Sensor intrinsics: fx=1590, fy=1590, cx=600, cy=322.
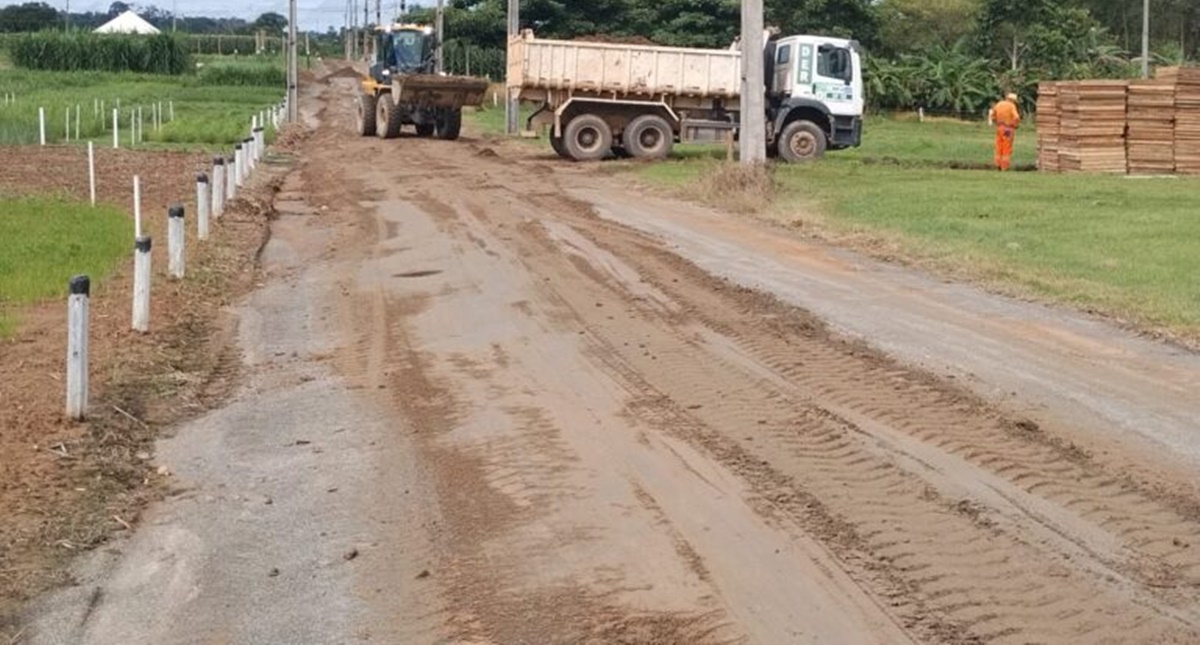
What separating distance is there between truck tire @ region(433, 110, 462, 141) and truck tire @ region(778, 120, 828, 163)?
12.6m

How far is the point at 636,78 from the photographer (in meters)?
37.6

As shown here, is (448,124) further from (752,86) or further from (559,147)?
(752,86)

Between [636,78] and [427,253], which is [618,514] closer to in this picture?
[427,253]

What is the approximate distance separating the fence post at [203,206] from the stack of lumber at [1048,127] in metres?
22.5

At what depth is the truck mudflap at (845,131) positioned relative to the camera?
37344 mm

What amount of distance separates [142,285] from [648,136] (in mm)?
26088

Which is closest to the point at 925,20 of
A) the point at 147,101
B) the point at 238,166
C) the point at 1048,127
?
the point at 147,101

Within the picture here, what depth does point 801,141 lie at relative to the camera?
37.2 metres

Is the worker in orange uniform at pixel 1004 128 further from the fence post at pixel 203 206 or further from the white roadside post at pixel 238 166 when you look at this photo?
the fence post at pixel 203 206

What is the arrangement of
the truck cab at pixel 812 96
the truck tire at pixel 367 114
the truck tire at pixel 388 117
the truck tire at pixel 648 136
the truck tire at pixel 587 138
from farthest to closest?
the truck tire at pixel 367 114 → the truck tire at pixel 388 117 → the truck tire at pixel 648 136 → the truck tire at pixel 587 138 → the truck cab at pixel 812 96

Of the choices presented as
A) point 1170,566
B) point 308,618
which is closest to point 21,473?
point 308,618

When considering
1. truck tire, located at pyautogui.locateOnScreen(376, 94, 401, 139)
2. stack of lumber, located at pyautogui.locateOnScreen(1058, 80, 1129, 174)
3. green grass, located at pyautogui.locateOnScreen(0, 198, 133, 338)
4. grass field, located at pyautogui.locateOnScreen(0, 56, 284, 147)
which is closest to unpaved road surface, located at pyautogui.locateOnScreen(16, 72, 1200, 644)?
green grass, located at pyautogui.locateOnScreen(0, 198, 133, 338)

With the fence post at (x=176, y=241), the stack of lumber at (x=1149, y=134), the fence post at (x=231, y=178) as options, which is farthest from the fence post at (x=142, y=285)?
the stack of lumber at (x=1149, y=134)

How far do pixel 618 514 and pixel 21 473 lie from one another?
3.35m
